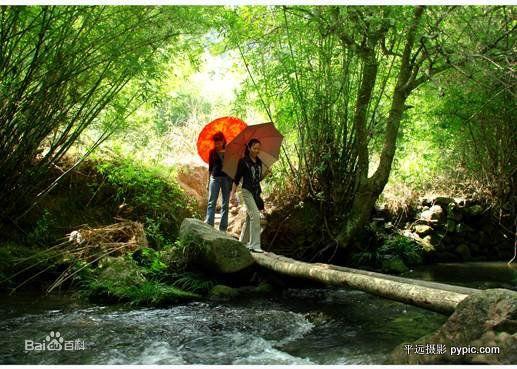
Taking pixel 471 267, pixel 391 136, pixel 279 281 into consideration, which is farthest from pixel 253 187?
pixel 471 267

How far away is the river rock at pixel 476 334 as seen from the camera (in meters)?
2.38

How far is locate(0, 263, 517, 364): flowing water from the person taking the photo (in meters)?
3.18

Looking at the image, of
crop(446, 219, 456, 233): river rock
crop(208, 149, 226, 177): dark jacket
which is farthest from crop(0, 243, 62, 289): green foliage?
crop(446, 219, 456, 233): river rock

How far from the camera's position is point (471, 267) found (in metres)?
7.11

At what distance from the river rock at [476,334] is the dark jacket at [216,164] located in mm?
3676

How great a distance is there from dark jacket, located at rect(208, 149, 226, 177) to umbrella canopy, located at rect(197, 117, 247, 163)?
0.51 feet

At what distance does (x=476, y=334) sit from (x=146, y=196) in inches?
200

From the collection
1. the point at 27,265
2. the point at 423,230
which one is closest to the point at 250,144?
the point at 27,265

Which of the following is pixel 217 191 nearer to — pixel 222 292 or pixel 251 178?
pixel 251 178

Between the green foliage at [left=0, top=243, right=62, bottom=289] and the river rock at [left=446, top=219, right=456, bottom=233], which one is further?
the river rock at [left=446, top=219, right=456, bottom=233]

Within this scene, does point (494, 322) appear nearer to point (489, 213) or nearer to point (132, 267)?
point (132, 267)

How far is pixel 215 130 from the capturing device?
6.07 m

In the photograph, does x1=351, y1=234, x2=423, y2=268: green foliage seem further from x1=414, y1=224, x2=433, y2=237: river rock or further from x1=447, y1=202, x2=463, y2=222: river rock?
x1=447, y1=202, x2=463, y2=222: river rock

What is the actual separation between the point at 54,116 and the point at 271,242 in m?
3.28
